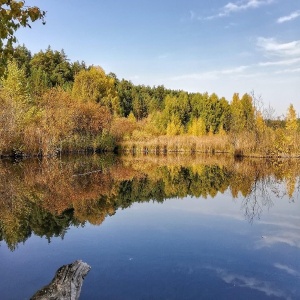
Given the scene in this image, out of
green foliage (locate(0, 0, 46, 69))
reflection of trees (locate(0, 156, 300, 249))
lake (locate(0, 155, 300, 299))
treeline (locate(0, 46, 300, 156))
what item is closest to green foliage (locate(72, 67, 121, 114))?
treeline (locate(0, 46, 300, 156))

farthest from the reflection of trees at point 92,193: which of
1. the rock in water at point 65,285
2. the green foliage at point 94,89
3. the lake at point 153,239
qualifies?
the green foliage at point 94,89

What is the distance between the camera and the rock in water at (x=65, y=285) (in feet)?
10.8

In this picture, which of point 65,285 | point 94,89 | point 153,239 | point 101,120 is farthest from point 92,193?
point 94,89

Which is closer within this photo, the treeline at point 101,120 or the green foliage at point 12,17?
the green foliage at point 12,17

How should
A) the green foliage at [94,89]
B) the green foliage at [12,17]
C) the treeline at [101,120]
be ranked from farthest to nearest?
the green foliage at [94,89] → the treeline at [101,120] → the green foliage at [12,17]

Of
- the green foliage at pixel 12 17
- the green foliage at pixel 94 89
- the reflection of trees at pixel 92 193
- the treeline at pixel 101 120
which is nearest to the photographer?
the green foliage at pixel 12 17

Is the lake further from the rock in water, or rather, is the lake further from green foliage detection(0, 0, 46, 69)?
green foliage detection(0, 0, 46, 69)

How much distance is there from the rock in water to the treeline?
3740 millimetres

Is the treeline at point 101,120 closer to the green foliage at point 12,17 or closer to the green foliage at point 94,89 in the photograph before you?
the green foliage at point 94,89

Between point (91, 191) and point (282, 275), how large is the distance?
757 centimetres

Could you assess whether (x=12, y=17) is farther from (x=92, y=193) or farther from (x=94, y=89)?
(x=94, y=89)

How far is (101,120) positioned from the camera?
38.4 meters

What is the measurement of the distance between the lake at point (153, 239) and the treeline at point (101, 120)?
128 inches

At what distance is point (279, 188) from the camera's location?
44.7ft
